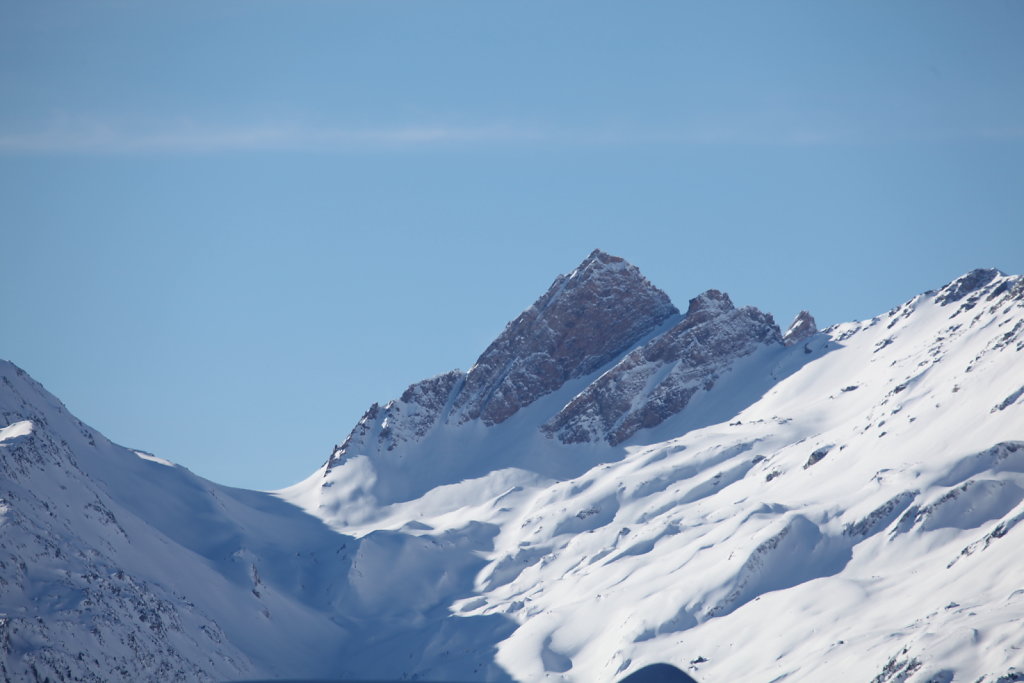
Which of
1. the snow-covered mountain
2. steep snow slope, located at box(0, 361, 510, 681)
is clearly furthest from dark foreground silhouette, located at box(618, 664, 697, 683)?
steep snow slope, located at box(0, 361, 510, 681)

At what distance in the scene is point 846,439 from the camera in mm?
173875

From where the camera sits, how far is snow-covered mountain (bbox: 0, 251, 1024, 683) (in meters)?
128

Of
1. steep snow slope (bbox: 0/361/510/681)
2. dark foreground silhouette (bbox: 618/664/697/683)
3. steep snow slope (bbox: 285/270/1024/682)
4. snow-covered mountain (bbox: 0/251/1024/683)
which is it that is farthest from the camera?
steep snow slope (bbox: 0/361/510/681)

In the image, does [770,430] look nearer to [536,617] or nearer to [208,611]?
[536,617]

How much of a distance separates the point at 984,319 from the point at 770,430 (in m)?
31.3

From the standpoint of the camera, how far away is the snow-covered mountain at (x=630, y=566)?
128 metres

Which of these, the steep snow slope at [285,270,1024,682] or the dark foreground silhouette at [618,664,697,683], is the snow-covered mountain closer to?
the steep snow slope at [285,270,1024,682]

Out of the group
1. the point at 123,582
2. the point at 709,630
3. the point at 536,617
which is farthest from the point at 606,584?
the point at 123,582

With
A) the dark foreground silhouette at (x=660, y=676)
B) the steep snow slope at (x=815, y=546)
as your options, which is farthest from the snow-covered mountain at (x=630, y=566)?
the dark foreground silhouette at (x=660, y=676)

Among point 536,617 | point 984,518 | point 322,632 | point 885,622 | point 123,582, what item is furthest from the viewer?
point 322,632

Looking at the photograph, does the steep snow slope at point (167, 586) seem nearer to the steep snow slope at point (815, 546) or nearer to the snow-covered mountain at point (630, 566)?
the snow-covered mountain at point (630, 566)

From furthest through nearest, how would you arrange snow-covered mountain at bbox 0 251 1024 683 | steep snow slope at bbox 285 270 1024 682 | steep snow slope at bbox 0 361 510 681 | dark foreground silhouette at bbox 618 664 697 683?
steep snow slope at bbox 0 361 510 681
snow-covered mountain at bbox 0 251 1024 683
steep snow slope at bbox 285 270 1024 682
dark foreground silhouette at bbox 618 664 697 683

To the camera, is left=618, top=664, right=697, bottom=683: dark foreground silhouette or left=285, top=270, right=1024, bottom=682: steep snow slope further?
left=285, top=270, right=1024, bottom=682: steep snow slope

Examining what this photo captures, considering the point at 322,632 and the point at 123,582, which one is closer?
the point at 123,582
